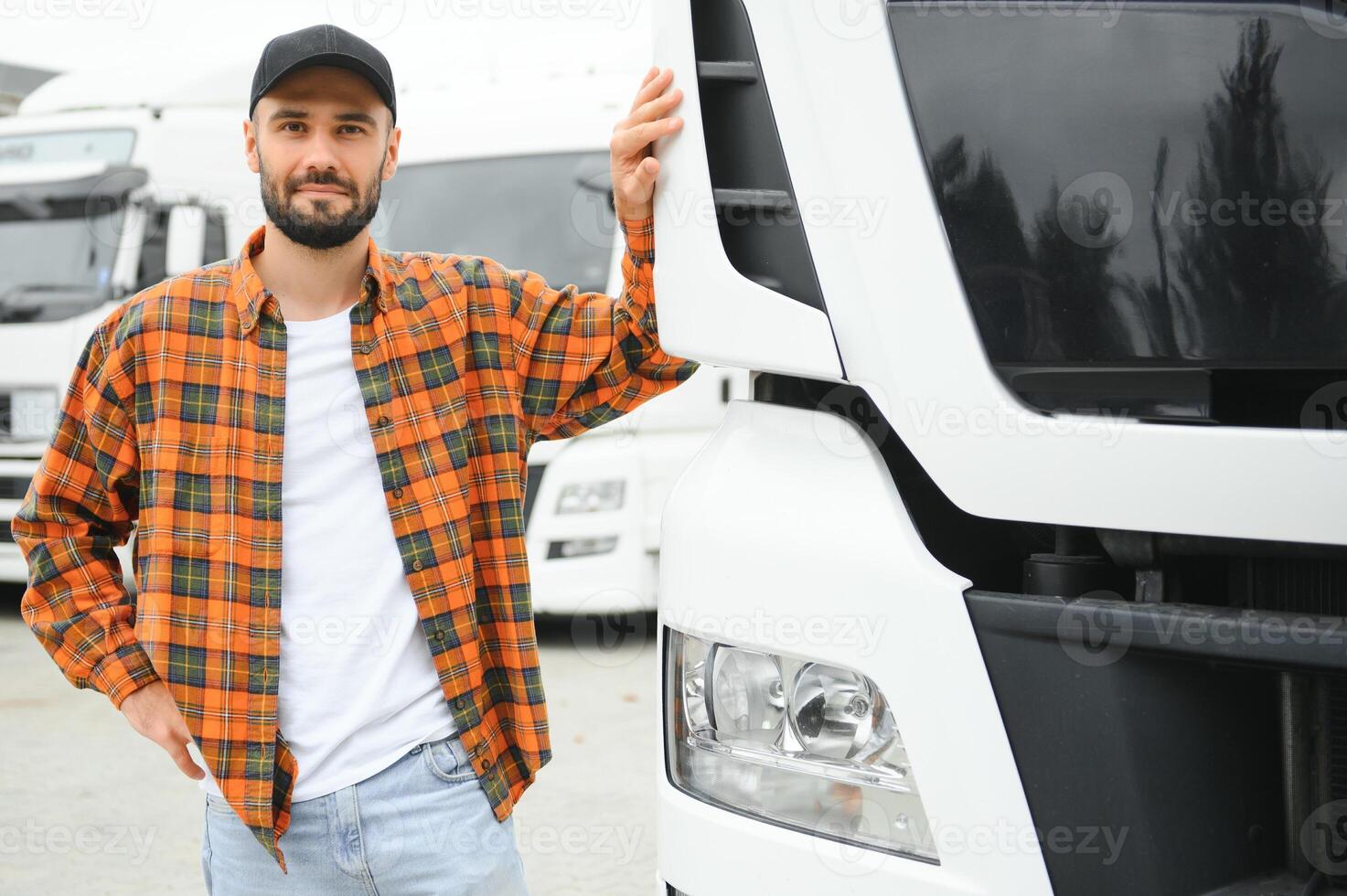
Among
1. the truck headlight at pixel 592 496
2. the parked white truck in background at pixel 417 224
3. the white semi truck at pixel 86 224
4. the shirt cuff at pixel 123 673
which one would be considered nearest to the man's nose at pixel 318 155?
the shirt cuff at pixel 123 673

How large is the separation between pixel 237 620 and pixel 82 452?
1.17 feet

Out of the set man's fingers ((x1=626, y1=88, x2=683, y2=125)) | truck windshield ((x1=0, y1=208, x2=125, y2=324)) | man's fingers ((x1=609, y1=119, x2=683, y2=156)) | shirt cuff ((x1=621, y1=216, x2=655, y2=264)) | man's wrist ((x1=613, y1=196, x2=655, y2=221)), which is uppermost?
truck windshield ((x1=0, y1=208, x2=125, y2=324))

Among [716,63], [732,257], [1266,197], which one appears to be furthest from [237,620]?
[1266,197]

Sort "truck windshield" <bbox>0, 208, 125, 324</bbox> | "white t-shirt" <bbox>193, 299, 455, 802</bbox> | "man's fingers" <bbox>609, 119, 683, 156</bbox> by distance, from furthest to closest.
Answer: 1. "truck windshield" <bbox>0, 208, 125, 324</bbox>
2. "white t-shirt" <bbox>193, 299, 455, 802</bbox>
3. "man's fingers" <bbox>609, 119, 683, 156</bbox>

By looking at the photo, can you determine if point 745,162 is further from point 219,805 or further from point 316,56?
point 219,805

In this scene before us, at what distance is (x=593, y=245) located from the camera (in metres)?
7.16

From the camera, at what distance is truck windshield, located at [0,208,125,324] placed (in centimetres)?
829

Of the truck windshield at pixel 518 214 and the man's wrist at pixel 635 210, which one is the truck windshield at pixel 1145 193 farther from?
the truck windshield at pixel 518 214

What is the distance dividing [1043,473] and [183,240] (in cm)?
765

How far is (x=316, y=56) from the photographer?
1.99 m

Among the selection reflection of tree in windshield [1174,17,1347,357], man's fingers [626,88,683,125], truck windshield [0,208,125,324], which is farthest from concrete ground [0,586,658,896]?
reflection of tree in windshield [1174,17,1347,357]

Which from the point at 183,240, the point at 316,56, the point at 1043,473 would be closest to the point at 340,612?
the point at 316,56

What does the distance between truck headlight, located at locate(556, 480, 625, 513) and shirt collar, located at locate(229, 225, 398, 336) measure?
15.0 feet

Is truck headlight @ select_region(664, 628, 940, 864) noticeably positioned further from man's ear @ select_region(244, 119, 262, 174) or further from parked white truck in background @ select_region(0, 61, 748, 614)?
parked white truck in background @ select_region(0, 61, 748, 614)
